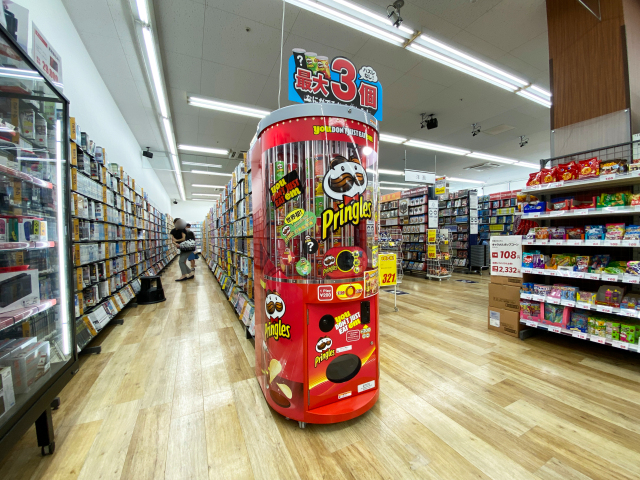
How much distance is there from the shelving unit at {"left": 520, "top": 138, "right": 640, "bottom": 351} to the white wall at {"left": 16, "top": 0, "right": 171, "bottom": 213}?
440 cm

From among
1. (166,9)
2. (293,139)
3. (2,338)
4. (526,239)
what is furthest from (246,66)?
(526,239)

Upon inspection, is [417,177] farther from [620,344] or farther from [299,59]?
[299,59]

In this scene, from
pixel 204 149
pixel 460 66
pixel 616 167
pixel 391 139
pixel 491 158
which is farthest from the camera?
pixel 491 158

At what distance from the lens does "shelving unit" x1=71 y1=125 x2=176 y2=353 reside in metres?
2.73

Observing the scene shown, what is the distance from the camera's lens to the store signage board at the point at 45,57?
1499 mm

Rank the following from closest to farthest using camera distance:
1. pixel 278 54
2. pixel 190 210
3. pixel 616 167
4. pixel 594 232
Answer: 1. pixel 616 167
2. pixel 594 232
3. pixel 278 54
4. pixel 190 210

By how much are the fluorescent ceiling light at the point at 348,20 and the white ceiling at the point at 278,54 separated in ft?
0.63

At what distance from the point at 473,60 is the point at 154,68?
17.4ft

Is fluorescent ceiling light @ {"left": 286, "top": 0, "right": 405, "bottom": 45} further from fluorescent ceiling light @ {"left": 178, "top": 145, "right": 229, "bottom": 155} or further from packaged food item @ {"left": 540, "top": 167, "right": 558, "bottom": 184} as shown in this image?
fluorescent ceiling light @ {"left": 178, "top": 145, "right": 229, "bottom": 155}

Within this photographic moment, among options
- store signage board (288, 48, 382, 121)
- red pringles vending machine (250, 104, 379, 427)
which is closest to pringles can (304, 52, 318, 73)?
store signage board (288, 48, 382, 121)

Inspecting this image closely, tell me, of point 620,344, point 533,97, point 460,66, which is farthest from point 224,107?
point 620,344

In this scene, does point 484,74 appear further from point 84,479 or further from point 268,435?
point 84,479

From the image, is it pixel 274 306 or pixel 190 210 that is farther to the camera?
pixel 190 210

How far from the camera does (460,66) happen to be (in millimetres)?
4465
